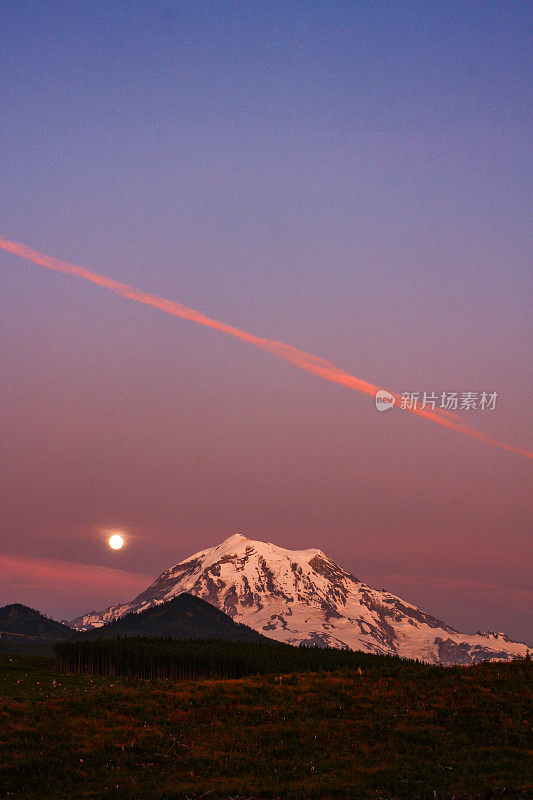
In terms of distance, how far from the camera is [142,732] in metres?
50.8

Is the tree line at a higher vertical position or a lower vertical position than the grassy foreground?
lower

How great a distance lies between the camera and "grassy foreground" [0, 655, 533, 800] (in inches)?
1570

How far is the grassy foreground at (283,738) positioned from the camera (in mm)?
39875

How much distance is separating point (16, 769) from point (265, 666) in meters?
117

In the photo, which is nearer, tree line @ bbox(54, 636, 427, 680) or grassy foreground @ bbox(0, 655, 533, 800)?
grassy foreground @ bbox(0, 655, 533, 800)

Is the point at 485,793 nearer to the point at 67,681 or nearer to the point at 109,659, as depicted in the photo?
the point at 67,681

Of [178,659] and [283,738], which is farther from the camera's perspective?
[178,659]

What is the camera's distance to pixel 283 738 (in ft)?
164

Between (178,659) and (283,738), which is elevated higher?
(283,738)

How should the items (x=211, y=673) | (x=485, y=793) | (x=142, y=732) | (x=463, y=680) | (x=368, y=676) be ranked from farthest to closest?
1. (x=211, y=673)
2. (x=368, y=676)
3. (x=463, y=680)
4. (x=142, y=732)
5. (x=485, y=793)

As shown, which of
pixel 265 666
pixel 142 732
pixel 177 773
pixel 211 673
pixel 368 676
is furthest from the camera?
pixel 265 666

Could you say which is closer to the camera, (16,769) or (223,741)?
(16,769)

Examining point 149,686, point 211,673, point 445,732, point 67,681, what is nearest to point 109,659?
point 211,673

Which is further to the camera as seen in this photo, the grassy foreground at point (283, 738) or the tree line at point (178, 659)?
the tree line at point (178, 659)
